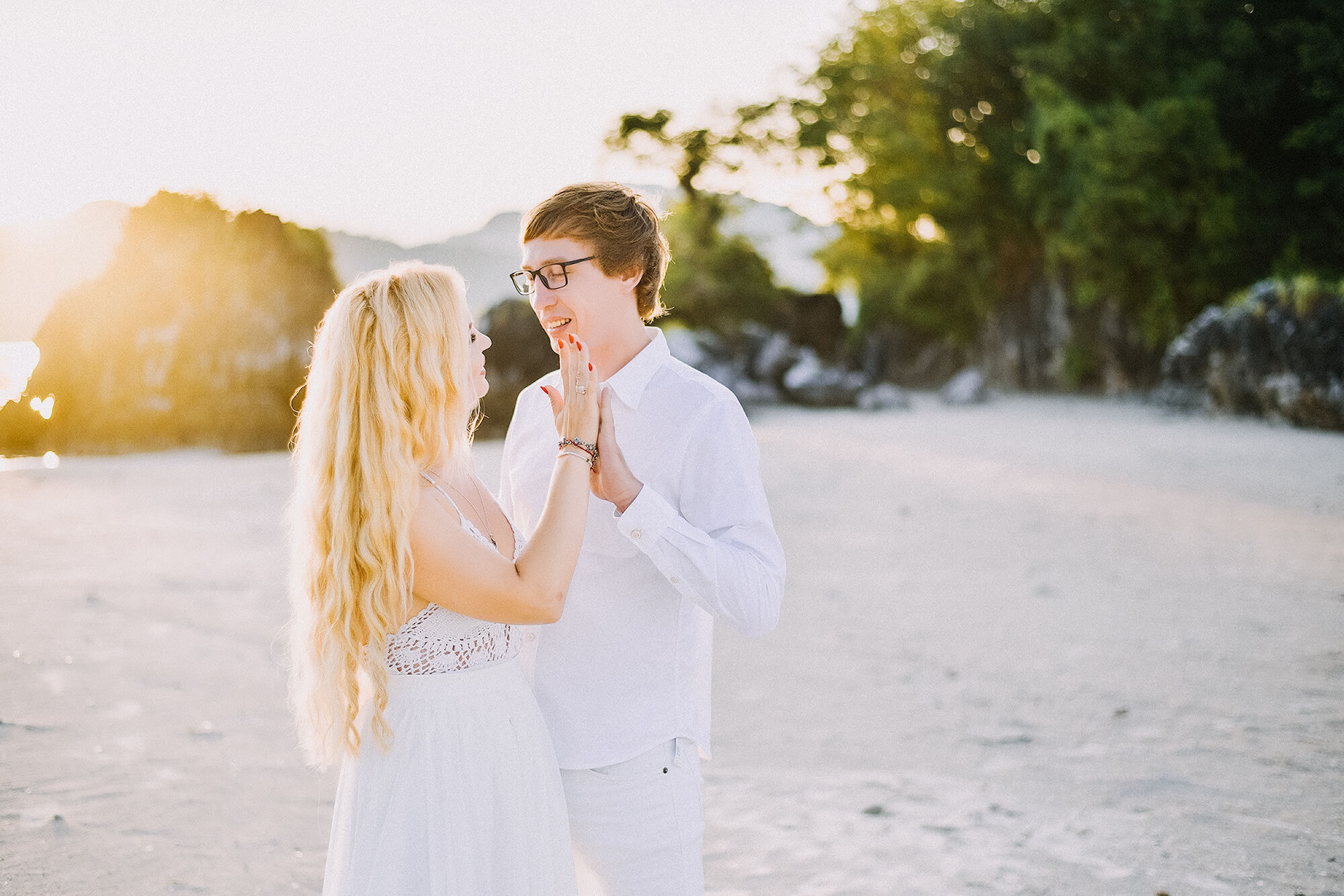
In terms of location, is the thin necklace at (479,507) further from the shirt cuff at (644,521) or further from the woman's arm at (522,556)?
the shirt cuff at (644,521)

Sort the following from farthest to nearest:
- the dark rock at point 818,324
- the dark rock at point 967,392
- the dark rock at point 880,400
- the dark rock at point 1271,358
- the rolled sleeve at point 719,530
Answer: the dark rock at point 818,324
the dark rock at point 967,392
the dark rock at point 880,400
the dark rock at point 1271,358
the rolled sleeve at point 719,530

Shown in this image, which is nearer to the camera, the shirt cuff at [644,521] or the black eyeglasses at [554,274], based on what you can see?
the shirt cuff at [644,521]

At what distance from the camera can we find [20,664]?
5277 millimetres

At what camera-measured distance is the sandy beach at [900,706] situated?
3.34 m

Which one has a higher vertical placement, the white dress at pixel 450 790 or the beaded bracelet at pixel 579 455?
the beaded bracelet at pixel 579 455

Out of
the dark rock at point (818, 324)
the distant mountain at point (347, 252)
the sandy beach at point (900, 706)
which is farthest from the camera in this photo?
the dark rock at point (818, 324)

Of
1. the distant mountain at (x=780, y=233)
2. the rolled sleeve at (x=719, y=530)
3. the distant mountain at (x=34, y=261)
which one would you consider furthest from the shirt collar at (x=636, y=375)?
the distant mountain at (x=780, y=233)

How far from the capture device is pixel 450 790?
188cm

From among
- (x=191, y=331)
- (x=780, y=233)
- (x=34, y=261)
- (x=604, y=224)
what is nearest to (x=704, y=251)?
(x=780, y=233)

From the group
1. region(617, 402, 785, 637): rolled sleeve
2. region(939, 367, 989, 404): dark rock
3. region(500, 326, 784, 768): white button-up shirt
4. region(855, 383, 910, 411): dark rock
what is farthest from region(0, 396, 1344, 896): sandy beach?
region(939, 367, 989, 404): dark rock

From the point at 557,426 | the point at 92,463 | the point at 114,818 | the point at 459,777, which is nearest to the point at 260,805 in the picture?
the point at 114,818

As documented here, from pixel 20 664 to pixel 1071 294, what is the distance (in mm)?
24154

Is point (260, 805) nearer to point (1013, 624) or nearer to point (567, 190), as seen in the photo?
point (567, 190)

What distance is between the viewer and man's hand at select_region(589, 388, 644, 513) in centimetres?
194
